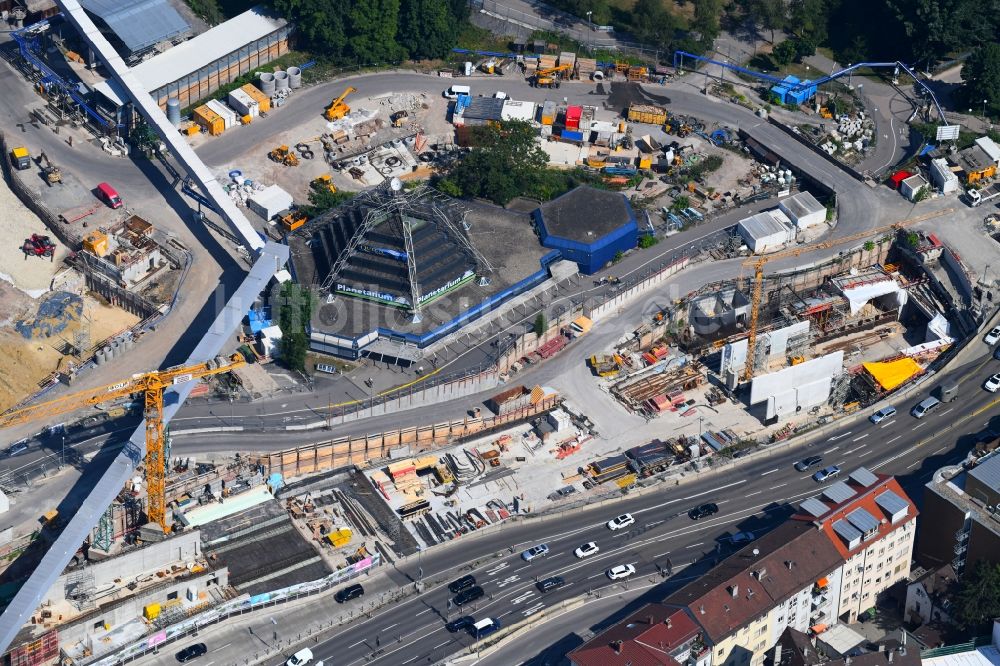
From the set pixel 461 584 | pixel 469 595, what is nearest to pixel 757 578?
pixel 469 595

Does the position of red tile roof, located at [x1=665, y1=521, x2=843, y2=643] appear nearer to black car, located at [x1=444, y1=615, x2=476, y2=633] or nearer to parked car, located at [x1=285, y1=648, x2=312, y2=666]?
black car, located at [x1=444, y1=615, x2=476, y2=633]

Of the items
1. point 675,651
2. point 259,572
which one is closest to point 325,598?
point 259,572

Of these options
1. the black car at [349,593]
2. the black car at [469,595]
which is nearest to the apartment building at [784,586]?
the black car at [469,595]

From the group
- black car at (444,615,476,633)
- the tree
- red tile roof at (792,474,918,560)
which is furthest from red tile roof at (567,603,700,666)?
the tree

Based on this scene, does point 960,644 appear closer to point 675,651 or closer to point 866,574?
point 866,574

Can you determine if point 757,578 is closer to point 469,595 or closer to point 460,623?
point 469,595

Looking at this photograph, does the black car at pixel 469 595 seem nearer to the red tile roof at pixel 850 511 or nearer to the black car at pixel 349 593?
the black car at pixel 349 593
